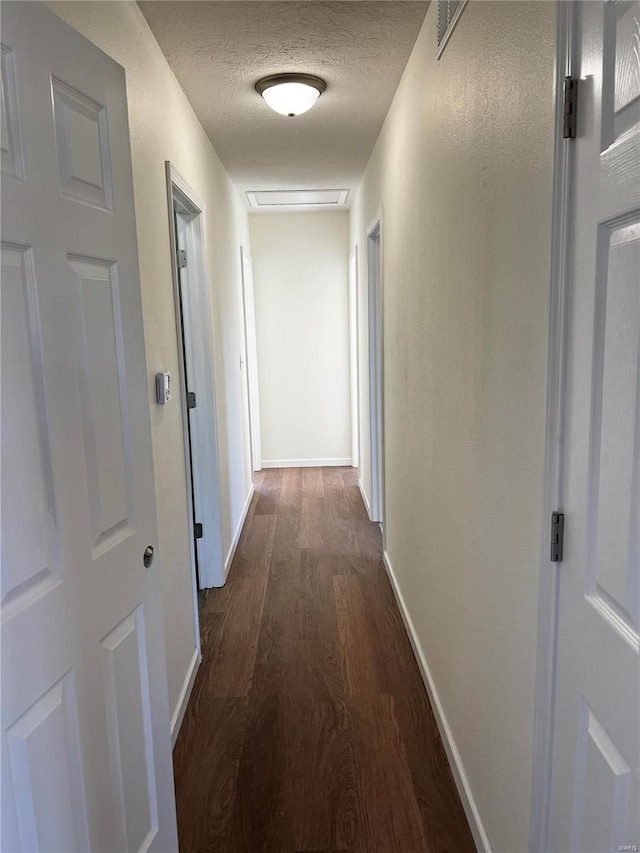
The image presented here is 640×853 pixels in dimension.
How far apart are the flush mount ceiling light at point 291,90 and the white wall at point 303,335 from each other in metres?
3.04

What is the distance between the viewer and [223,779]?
75.2 inches

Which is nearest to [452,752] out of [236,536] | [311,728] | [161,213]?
[311,728]

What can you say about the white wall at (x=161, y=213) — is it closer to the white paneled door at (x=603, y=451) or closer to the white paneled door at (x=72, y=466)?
the white paneled door at (x=72, y=466)

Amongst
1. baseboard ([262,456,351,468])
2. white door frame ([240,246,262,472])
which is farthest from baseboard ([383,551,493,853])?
baseboard ([262,456,351,468])

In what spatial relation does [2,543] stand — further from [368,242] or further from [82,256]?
[368,242]

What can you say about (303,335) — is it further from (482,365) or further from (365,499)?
(482,365)

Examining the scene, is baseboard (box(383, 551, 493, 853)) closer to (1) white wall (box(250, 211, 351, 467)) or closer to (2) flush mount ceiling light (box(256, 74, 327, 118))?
(2) flush mount ceiling light (box(256, 74, 327, 118))

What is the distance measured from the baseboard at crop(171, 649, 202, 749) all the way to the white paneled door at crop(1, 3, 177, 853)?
2.03 ft

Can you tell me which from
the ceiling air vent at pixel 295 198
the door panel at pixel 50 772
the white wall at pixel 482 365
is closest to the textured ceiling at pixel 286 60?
the white wall at pixel 482 365

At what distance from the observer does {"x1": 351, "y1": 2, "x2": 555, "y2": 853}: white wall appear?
3.75ft

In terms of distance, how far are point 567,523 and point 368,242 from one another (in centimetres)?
321

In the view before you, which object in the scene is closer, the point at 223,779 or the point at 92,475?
the point at 92,475

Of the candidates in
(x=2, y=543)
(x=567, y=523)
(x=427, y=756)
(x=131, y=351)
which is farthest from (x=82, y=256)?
(x=427, y=756)

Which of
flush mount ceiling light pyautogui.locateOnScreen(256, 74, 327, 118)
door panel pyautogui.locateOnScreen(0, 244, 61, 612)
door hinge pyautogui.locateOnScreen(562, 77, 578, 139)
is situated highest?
flush mount ceiling light pyautogui.locateOnScreen(256, 74, 327, 118)
